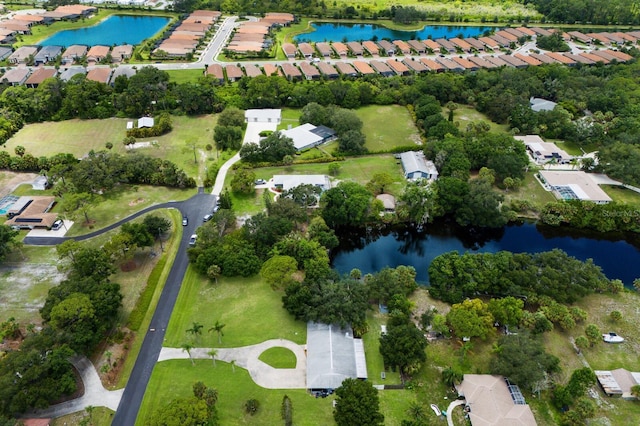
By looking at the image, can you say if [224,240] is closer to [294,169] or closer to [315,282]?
[315,282]

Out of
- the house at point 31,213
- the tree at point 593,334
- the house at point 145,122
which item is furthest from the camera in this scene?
the house at point 145,122

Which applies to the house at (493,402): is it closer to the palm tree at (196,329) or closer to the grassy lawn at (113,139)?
the palm tree at (196,329)

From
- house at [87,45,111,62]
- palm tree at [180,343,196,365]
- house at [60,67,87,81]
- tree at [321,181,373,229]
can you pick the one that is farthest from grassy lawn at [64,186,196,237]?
house at [87,45,111,62]

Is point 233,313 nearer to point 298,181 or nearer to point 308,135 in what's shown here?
point 298,181

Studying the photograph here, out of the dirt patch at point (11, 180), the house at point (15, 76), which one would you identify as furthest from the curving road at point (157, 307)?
the house at point (15, 76)

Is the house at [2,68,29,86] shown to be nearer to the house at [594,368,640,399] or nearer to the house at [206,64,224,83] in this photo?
the house at [206,64,224,83]

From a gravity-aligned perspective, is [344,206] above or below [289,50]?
below

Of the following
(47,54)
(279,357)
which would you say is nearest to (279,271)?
(279,357)
